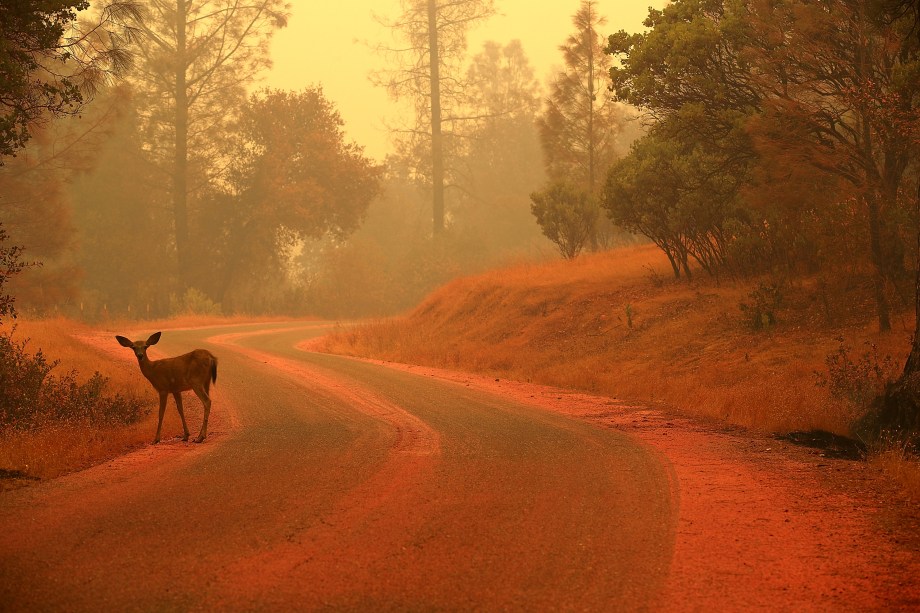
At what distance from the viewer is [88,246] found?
50000 mm

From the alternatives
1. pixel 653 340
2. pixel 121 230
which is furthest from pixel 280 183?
pixel 653 340

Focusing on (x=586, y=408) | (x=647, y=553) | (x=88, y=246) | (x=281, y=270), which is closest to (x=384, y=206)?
(x=281, y=270)

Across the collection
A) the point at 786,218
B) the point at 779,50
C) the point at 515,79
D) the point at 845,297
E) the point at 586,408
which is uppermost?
the point at 515,79

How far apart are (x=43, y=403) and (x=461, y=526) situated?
832cm

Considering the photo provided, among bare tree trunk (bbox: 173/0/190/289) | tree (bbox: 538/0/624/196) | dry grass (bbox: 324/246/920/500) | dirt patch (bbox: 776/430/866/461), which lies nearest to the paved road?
dirt patch (bbox: 776/430/866/461)

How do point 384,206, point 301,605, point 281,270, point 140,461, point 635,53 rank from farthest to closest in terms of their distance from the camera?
point 384,206 < point 281,270 < point 635,53 < point 140,461 < point 301,605

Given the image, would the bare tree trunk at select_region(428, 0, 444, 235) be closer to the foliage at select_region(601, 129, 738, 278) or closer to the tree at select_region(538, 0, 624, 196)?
the tree at select_region(538, 0, 624, 196)

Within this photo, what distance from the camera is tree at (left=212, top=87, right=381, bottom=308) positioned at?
5391 centimetres

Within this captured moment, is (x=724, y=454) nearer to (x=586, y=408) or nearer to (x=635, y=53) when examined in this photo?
(x=586, y=408)

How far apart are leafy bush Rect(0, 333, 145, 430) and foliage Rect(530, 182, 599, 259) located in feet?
77.4

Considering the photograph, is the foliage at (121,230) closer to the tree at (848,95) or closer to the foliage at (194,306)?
the foliage at (194,306)

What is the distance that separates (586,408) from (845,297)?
7616 mm

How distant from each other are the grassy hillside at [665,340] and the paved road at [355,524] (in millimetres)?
3608

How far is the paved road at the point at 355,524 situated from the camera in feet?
17.5
